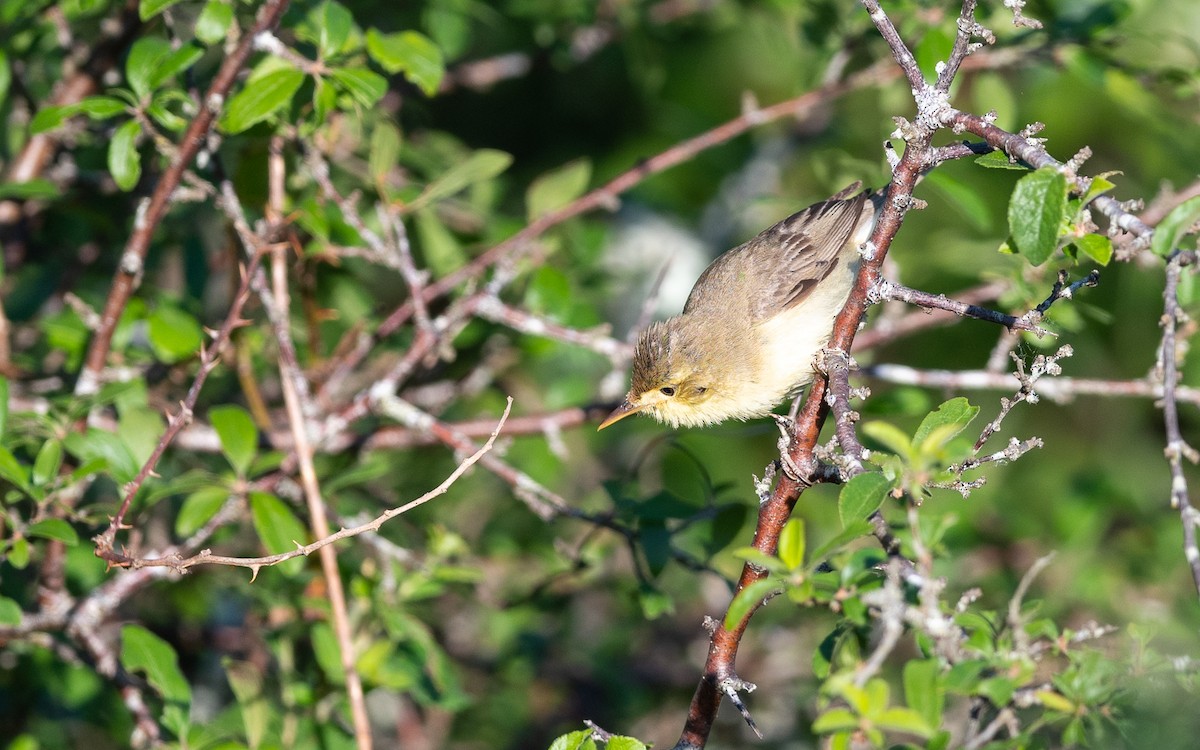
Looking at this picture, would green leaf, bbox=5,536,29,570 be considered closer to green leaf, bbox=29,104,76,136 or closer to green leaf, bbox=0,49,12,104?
green leaf, bbox=29,104,76,136

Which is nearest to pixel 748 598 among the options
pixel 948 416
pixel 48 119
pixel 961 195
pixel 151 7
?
pixel 948 416

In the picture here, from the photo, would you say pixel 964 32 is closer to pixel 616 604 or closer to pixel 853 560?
pixel 853 560

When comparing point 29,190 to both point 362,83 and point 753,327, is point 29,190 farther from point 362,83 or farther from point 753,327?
point 753,327

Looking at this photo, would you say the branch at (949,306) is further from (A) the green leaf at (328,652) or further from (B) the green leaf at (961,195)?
(A) the green leaf at (328,652)

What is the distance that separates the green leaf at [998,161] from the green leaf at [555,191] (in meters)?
2.21

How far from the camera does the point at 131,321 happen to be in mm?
3789

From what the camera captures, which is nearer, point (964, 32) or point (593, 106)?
point (964, 32)

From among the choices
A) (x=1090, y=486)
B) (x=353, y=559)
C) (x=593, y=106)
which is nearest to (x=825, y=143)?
(x=593, y=106)

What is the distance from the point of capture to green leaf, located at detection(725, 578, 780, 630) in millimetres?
1939

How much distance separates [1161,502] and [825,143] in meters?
2.75


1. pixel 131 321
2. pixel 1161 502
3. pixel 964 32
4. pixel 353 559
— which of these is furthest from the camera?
pixel 1161 502

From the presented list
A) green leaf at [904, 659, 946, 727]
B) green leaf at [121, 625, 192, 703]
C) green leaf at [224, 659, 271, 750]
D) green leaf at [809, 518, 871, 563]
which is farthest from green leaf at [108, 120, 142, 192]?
green leaf at [904, 659, 946, 727]

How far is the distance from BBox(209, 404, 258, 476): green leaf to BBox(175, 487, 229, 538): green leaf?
10cm

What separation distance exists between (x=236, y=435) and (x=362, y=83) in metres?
1.14
